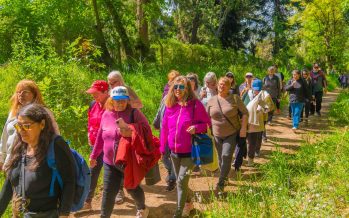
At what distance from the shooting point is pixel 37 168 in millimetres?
2906

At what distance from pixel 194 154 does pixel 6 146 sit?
7.42 feet

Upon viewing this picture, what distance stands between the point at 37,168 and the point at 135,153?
1.59m

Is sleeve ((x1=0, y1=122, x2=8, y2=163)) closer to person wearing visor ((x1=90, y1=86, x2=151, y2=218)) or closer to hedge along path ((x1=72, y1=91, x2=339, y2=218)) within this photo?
person wearing visor ((x1=90, y1=86, x2=151, y2=218))

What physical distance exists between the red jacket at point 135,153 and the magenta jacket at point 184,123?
481 mm

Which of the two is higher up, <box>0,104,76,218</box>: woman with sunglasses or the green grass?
<box>0,104,76,218</box>: woman with sunglasses

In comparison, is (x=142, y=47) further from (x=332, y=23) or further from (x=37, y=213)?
(x=332, y=23)

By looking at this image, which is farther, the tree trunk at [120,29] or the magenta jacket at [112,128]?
the tree trunk at [120,29]

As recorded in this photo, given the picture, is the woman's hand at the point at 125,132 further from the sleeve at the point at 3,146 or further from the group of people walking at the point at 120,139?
the sleeve at the point at 3,146

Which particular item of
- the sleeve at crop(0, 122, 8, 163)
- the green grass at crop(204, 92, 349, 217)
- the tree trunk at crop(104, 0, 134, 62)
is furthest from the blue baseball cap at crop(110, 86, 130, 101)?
the tree trunk at crop(104, 0, 134, 62)

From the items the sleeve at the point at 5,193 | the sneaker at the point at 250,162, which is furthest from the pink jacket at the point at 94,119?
the sneaker at the point at 250,162

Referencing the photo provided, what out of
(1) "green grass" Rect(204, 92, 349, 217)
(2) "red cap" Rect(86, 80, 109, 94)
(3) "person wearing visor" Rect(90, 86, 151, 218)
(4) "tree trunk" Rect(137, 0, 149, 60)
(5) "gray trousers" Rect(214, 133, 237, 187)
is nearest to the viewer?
(1) "green grass" Rect(204, 92, 349, 217)

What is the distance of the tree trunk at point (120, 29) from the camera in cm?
1477

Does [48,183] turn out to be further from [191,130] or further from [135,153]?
[191,130]

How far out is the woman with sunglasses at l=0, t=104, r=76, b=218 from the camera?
290 cm
